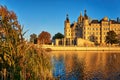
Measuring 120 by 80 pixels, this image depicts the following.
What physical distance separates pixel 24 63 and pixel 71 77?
1136 centimetres

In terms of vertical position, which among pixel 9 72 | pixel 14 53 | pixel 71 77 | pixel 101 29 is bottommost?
pixel 71 77

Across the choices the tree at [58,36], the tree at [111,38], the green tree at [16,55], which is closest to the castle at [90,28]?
the tree at [58,36]

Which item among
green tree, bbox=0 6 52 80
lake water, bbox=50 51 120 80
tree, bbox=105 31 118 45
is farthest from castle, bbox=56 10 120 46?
green tree, bbox=0 6 52 80

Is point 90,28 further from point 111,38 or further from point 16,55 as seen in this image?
point 16,55

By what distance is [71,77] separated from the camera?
2464 cm

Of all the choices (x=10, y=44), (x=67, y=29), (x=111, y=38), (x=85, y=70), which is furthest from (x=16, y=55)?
(x=67, y=29)

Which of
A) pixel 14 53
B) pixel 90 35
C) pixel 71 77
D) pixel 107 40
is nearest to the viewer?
pixel 14 53

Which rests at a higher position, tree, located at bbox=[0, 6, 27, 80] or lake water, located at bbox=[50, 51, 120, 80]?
tree, located at bbox=[0, 6, 27, 80]

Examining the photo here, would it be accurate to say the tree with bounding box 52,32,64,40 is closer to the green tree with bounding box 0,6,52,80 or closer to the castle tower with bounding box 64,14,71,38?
the castle tower with bounding box 64,14,71,38

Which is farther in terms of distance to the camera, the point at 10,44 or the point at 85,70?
the point at 85,70

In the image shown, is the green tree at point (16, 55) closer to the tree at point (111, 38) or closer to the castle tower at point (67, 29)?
the tree at point (111, 38)

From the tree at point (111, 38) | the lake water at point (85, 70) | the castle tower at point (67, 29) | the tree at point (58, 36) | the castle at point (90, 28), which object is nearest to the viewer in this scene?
the lake water at point (85, 70)

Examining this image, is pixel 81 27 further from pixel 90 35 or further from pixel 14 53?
pixel 14 53

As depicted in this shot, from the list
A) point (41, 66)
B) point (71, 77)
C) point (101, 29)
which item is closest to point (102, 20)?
point (101, 29)
